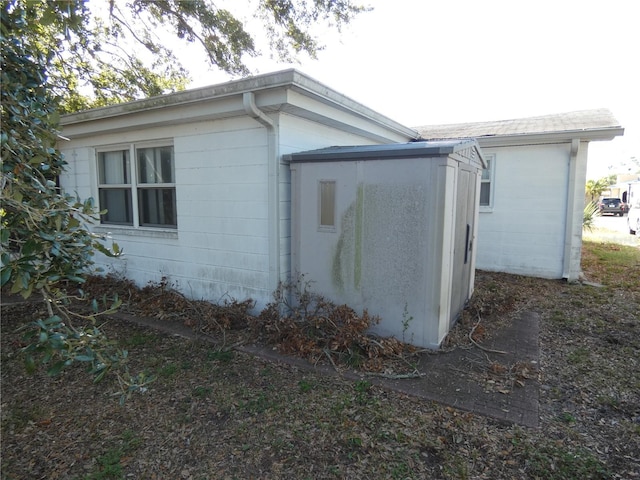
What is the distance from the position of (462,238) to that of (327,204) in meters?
1.72

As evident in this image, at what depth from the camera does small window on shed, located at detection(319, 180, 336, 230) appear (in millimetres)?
4227

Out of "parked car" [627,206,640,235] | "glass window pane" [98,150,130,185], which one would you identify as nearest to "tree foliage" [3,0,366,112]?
"glass window pane" [98,150,130,185]

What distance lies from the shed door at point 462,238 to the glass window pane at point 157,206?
395 centimetres

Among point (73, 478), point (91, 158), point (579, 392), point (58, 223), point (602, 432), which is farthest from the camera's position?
point (91, 158)

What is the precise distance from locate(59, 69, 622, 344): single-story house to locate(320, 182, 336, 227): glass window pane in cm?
49

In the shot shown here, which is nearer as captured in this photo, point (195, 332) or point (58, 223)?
point (58, 223)

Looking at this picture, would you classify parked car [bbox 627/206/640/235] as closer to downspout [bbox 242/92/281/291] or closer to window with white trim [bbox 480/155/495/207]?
window with white trim [bbox 480/155/495/207]

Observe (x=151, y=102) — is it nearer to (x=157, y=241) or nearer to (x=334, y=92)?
(x=157, y=241)

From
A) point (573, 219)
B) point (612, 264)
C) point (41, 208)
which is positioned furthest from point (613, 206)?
point (41, 208)

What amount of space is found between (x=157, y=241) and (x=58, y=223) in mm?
4381

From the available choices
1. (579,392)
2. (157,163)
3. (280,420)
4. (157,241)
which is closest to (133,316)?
(157,241)

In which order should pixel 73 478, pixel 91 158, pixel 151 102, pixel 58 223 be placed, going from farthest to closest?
pixel 91 158
pixel 151 102
pixel 73 478
pixel 58 223

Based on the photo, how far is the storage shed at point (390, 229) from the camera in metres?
3.72

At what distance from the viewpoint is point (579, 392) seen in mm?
3166
